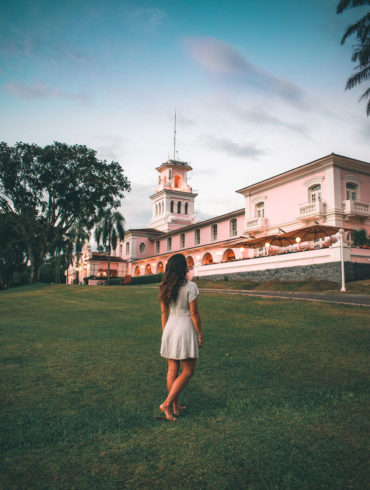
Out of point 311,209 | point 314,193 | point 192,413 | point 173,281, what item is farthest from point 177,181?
point 192,413

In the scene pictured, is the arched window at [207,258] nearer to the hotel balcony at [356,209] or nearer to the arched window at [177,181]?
the hotel balcony at [356,209]

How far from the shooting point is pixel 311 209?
28.9 meters

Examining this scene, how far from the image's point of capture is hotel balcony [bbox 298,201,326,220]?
2827 centimetres

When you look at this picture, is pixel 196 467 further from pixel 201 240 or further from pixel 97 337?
pixel 201 240

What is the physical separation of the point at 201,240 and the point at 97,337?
38.9m

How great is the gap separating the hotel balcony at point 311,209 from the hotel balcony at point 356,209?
1.52m

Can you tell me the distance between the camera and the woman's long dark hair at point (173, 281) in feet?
14.4

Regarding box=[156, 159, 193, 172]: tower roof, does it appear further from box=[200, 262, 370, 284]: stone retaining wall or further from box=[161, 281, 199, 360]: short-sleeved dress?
box=[161, 281, 199, 360]: short-sleeved dress

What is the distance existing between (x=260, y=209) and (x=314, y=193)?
19.5ft

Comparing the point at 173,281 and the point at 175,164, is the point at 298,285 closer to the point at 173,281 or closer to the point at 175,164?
the point at 173,281

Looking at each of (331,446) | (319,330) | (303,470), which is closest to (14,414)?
(303,470)

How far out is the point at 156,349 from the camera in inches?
292

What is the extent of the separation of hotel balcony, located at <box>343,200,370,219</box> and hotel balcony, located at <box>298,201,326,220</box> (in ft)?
5.00

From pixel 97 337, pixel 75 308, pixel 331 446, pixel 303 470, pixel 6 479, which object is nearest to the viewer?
pixel 6 479
